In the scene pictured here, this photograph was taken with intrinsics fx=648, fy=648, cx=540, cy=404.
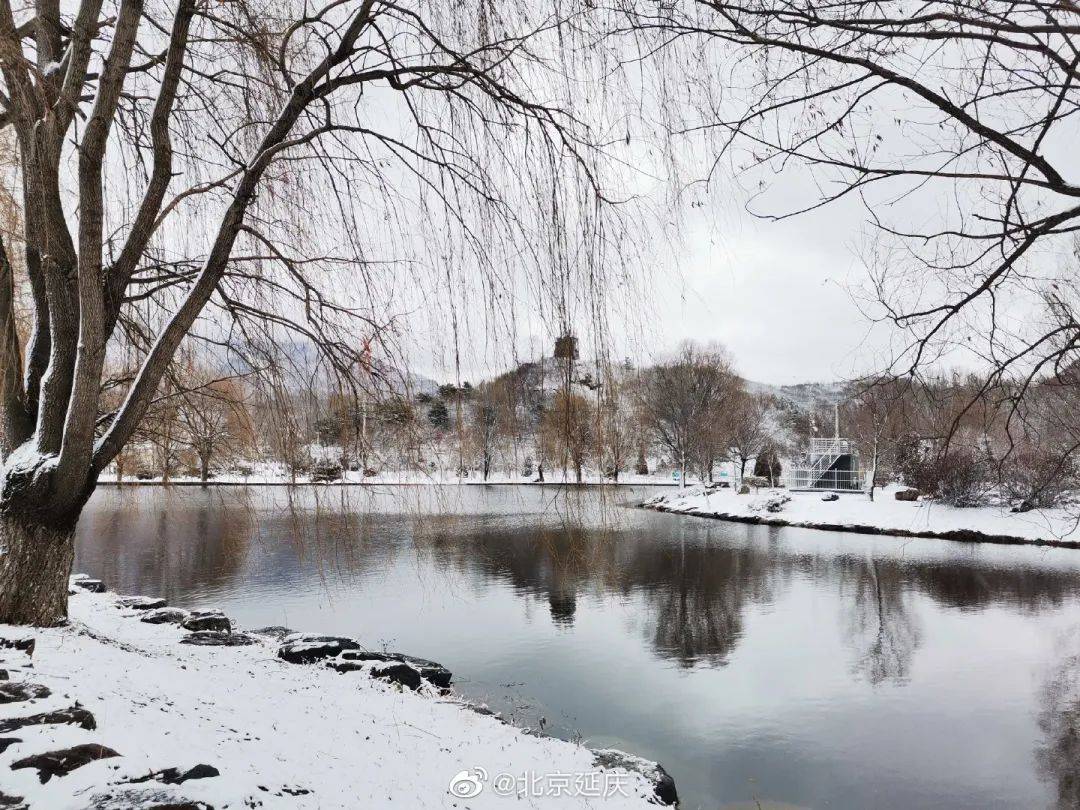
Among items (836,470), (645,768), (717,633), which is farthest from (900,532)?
(645,768)

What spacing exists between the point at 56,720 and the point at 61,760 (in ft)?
1.18

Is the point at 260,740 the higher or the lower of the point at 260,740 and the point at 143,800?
the lower

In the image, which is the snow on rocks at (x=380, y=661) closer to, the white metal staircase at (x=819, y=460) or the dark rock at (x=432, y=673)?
the dark rock at (x=432, y=673)

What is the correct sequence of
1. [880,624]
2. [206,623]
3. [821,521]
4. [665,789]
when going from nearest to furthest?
1. [665,789]
2. [206,623]
3. [880,624]
4. [821,521]

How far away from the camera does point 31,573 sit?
4191mm

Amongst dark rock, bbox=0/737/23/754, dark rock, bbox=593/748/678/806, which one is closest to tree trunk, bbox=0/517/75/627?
dark rock, bbox=0/737/23/754

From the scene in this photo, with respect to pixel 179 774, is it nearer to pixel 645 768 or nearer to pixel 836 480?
pixel 645 768

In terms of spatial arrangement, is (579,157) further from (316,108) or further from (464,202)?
(316,108)

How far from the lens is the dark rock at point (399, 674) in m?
6.59

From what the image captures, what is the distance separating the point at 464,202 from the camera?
3.36 metres

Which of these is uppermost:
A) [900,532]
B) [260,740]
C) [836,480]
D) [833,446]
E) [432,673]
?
[833,446]

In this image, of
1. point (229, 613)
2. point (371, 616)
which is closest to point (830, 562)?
point (371, 616)

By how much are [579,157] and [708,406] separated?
33.6 m

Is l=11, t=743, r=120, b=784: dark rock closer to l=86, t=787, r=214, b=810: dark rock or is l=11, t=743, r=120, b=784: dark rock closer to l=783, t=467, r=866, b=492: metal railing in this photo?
l=86, t=787, r=214, b=810: dark rock
